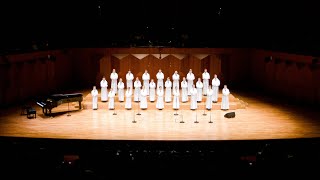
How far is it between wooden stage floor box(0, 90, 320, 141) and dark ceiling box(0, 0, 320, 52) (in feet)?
8.30

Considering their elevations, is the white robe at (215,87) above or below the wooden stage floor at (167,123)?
above

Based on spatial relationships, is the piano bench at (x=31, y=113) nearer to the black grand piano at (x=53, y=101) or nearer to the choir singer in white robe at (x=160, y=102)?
the black grand piano at (x=53, y=101)

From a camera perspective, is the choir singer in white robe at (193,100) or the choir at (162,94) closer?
the choir singer in white robe at (193,100)

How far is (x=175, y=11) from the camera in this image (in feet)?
35.8

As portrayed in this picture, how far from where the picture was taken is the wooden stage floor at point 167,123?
209 inches

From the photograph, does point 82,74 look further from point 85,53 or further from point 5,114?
point 5,114

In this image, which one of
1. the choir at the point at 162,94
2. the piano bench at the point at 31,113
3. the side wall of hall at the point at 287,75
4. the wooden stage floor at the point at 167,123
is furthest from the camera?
the side wall of hall at the point at 287,75

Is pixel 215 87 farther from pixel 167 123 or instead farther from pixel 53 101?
pixel 53 101

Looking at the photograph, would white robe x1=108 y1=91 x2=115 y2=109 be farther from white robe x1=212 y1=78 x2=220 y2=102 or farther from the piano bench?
white robe x1=212 y1=78 x2=220 y2=102

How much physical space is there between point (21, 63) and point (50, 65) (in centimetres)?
109

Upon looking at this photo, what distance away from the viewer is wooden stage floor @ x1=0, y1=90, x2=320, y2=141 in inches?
209

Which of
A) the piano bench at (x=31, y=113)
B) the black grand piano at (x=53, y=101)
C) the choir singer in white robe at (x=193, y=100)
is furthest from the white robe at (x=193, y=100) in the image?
the piano bench at (x=31, y=113)

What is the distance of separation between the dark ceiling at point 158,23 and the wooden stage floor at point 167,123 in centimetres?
253

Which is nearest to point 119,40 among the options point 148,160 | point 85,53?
point 85,53
